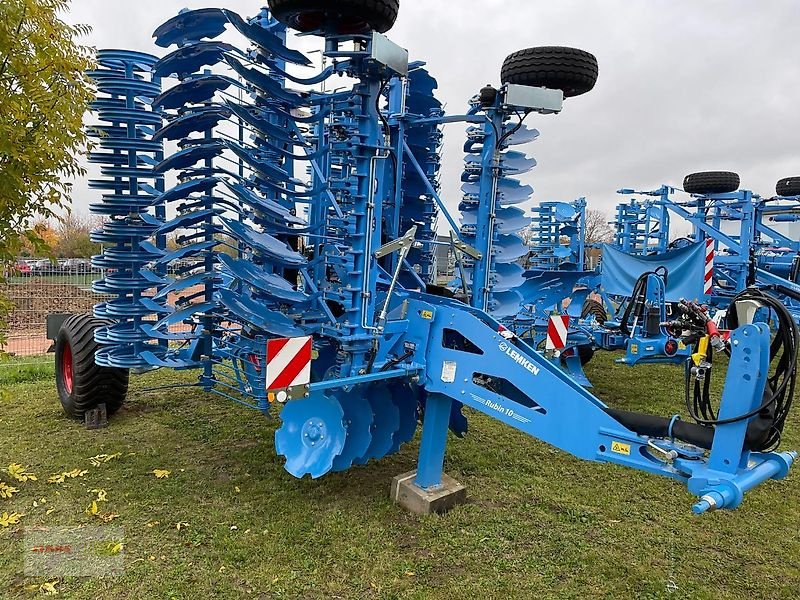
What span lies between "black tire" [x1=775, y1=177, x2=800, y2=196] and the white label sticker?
1222 cm

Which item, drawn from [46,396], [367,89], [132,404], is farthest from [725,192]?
[46,396]

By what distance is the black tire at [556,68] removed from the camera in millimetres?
5199

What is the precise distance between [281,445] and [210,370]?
1.17m

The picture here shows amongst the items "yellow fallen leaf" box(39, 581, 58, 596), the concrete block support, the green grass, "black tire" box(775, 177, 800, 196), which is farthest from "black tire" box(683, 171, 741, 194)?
"yellow fallen leaf" box(39, 581, 58, 596)

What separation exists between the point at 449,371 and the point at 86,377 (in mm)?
3499

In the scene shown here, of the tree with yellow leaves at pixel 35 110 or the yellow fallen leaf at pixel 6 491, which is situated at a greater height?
the tree with yellow leaves at pixel 35 110

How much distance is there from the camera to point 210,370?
476 cm

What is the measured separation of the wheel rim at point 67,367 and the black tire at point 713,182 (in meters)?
10.8

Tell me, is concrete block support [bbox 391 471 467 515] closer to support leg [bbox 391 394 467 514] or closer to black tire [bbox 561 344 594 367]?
support leg [bbox 391 394 467 514]

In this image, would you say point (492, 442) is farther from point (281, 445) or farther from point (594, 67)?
point (594, 67)

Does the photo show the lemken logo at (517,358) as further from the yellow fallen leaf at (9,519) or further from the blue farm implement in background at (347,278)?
the yellow fallen leaf at (9,519)

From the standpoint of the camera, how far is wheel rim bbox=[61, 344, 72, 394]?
19.0 ft

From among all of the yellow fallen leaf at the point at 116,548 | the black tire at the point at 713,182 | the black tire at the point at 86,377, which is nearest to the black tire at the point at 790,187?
the black tire at the point at 713,182

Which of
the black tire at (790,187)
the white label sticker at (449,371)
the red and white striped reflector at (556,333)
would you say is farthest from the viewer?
the black tire at (790,187)
